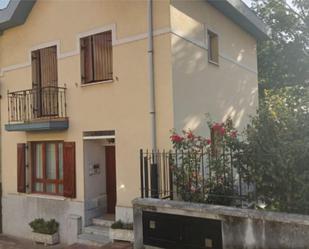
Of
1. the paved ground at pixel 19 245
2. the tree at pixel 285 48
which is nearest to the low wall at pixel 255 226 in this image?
the paved ground at pixel 19 245

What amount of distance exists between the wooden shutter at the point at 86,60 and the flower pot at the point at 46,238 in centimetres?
434

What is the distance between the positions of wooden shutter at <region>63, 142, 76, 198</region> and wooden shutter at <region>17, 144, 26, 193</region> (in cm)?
173

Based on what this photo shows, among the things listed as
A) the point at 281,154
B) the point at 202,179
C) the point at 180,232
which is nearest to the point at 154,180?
the point at 202,179

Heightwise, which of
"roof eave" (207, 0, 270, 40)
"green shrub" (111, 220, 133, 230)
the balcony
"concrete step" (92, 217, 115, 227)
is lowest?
"concrete step" (92, 217, 115, 227)

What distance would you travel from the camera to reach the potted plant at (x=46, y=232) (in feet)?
31.9

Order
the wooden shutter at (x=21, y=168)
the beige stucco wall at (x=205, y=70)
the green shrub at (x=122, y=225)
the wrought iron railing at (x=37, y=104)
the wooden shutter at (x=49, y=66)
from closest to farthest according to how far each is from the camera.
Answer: the green shrub at (x=122, y=225) < the beige stucco wall at (x=205, y=70) < the wrought iron railing at (x=37, y=104) < the wooden shutter at (x=49, y=66) < the wooden shutter at (x=21, y=168)

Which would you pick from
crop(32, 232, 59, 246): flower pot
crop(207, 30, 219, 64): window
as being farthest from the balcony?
crop(207, 30, 219, 64): window

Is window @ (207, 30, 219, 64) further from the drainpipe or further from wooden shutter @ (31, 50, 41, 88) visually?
wooden shutter @ (31, 50, 41, 88)

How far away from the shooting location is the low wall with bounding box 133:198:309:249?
4.89 m

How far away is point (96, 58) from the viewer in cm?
975

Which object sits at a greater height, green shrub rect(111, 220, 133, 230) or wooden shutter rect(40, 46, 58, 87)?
wooden shutter rect(40, 46, 58, 87)

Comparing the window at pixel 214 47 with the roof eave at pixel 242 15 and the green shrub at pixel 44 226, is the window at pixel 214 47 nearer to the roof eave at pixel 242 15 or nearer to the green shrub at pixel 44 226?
the roof eave at pixel 242 15

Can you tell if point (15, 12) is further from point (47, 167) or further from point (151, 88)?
point (151, 88)

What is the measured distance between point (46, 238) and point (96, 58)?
16.8 ft
